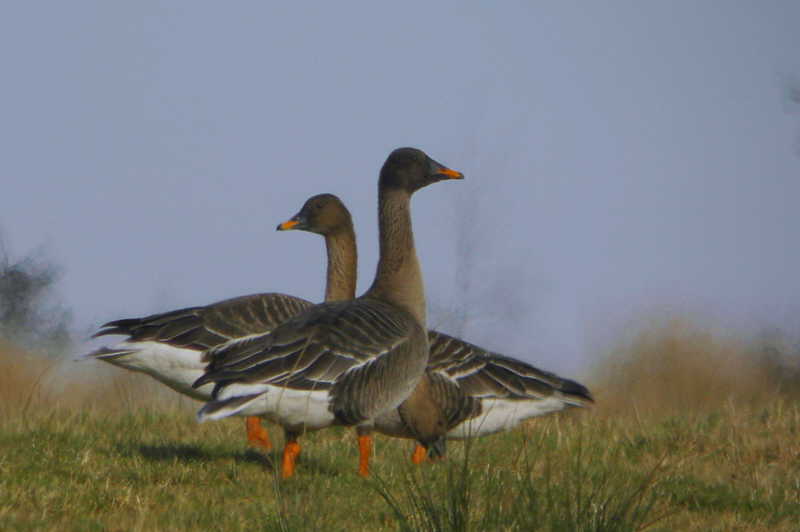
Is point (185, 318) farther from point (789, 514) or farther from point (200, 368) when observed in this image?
point (789, 514)

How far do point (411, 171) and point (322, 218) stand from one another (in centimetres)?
294

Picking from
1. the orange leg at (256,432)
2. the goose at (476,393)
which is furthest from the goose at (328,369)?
the orange leg at (256,432)

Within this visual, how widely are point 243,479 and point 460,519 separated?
2.72 metres

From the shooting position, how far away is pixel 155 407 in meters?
10.5

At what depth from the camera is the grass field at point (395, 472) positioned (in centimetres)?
560

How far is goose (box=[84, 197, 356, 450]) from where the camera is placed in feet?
34.8

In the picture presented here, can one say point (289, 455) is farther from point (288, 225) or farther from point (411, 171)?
point (288, 225)

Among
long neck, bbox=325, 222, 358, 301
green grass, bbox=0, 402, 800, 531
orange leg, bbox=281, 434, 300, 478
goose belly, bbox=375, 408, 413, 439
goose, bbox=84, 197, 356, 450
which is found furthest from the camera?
long neck, bbox=325, 222, 358, 301

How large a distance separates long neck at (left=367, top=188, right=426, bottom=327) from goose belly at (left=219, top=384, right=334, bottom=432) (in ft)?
4.67

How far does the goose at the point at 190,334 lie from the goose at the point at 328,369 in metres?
2.03

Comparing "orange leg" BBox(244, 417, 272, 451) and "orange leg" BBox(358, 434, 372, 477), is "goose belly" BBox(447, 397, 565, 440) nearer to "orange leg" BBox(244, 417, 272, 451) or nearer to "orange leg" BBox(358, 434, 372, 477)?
"orange leg" BBox(244, 417, 272, 451)

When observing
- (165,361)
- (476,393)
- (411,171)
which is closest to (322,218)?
(165,361)

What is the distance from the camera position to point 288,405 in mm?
7434

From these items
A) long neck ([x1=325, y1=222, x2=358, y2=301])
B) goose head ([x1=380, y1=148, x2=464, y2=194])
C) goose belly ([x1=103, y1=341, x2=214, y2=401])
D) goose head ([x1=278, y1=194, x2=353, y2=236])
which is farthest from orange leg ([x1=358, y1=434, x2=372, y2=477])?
goose head ([x1=278, y1=194, x2=353, y2=236])
